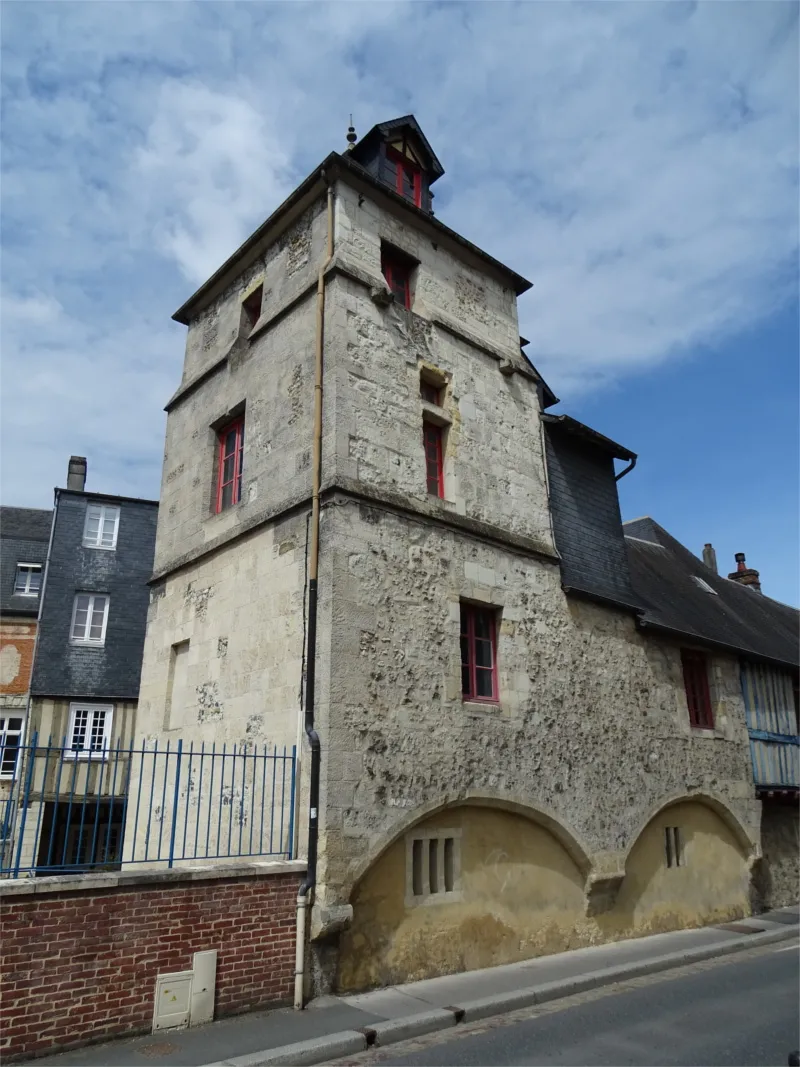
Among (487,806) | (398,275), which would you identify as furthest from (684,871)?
(398,275)

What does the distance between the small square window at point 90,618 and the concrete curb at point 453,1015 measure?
1566cm

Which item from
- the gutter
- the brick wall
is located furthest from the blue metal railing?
the brick wall

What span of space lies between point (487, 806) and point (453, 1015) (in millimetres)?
2341

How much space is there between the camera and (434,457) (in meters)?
9.52

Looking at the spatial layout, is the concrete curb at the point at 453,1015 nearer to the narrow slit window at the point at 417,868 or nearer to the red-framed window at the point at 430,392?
the narrow slit window at the point at 417,868

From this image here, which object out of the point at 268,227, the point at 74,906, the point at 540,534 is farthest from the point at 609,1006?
the point at 268,227

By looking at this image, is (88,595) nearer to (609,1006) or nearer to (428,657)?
(428,657)

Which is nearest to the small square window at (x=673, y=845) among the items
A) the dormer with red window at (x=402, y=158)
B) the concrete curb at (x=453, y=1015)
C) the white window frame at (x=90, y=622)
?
the concrete curb at (x=453, y=1015)

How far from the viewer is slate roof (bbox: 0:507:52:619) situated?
2045cm

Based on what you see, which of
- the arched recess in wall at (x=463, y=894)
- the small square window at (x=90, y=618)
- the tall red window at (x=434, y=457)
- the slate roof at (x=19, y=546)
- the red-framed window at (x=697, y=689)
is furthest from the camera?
the slate roof at (x=19, y=546)

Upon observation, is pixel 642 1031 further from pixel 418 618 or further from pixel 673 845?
pixel 673 845

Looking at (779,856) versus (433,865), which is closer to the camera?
(433,865)

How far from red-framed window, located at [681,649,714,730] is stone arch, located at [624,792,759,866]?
42.6 inches

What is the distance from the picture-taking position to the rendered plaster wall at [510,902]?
7051 mm
